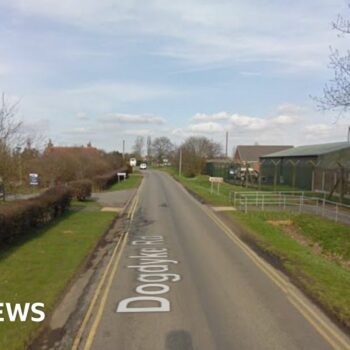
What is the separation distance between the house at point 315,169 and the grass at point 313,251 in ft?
35.3

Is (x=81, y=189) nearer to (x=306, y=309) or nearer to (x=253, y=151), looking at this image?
(x=306, y=309)

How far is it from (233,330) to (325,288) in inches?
136

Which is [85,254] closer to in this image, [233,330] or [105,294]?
[105,294]

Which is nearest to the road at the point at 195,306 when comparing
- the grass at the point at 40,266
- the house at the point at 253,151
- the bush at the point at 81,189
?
the grass at the point at 40,266

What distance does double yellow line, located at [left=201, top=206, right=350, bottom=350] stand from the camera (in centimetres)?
722

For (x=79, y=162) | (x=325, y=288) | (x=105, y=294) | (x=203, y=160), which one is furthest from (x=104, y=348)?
(x=203, y=160)

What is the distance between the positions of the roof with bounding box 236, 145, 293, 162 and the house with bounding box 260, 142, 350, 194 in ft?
155

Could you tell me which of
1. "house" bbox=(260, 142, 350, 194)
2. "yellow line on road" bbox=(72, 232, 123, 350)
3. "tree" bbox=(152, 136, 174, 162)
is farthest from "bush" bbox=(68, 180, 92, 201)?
"tree" bbox=(152, 136, 174, 162)

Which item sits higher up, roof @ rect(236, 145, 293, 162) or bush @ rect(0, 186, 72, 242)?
roof @ rect(236, 145, 293, 162)

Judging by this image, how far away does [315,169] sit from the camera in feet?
135

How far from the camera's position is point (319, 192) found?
3931cm

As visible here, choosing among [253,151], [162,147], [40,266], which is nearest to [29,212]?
[40,266]

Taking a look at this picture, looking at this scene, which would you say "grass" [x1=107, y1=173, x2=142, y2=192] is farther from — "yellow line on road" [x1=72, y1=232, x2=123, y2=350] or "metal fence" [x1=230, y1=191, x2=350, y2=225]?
"yellow line on road" [x1=72, y1=232, x2=123, y2=350]

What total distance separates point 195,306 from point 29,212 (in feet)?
33.7
